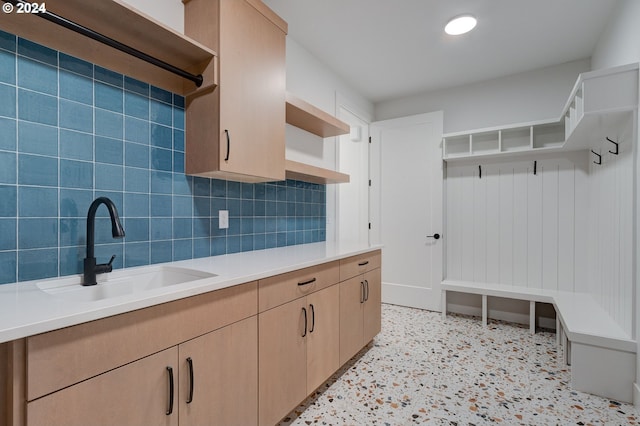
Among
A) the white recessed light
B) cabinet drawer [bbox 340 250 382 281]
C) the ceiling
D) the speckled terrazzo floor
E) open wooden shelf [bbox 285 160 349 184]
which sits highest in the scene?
the ceiling

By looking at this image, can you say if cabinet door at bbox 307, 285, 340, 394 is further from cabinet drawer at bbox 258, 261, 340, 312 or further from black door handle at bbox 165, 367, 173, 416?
black door handle at bbox 165, 367, 173, 416

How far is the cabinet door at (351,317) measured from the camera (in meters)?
2.16

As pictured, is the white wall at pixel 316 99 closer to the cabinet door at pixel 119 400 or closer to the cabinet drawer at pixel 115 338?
the cabinet drawer at pixel 115 338

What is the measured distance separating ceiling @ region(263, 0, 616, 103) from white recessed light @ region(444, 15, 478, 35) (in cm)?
6

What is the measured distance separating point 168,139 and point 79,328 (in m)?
1.12

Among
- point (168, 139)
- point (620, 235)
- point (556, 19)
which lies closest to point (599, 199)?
point (620, 235)

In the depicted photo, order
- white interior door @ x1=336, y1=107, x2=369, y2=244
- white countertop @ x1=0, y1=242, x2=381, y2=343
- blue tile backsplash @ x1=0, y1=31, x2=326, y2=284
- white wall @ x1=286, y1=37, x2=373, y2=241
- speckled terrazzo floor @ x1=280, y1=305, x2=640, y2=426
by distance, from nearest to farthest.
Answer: white countertop @ x1=0, y1=242, x2=381, y2=343 → blue tile backsplash @ x1=0, y1=31, x2=326, y2=284 → speckled terrazzo floor @ x1=280, y1=305, x2=640, y2=426 → white wall @ x1=286, y1=37, x2=373, y2=241 → white interior door @ x1=336, y1=107, x2=369, y2=244

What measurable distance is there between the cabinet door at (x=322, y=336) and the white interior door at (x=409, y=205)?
2.00 meters

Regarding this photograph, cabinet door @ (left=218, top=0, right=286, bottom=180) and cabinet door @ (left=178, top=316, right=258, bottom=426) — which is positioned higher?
cabinet door @ (left=218, top=0, right=286, bottom=180)

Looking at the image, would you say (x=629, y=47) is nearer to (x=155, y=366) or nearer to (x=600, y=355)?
(x=600, y=355)

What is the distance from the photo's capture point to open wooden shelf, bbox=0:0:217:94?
3.81ft

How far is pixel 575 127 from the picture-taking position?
2.25 m

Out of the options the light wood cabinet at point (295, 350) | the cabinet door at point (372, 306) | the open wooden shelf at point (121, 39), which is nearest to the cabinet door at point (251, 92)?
the open wooden shelf at point (121, 39)

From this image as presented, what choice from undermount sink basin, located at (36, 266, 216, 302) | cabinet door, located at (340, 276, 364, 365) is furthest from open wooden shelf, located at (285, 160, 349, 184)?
undermount sink basin, located at (36, 266, 216, 302)
